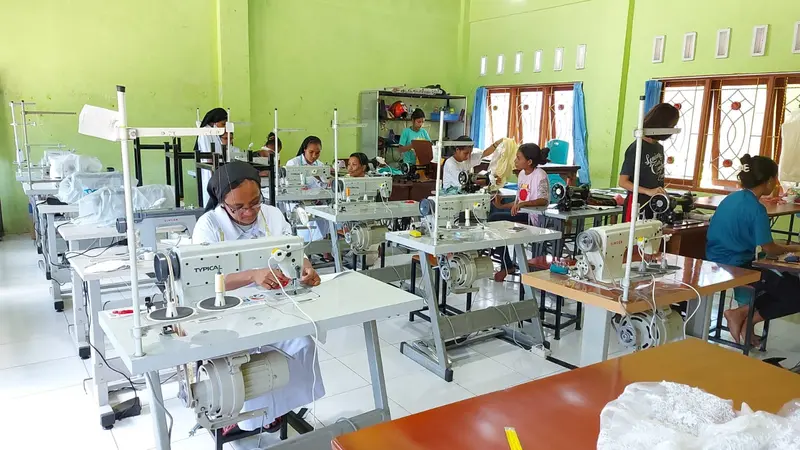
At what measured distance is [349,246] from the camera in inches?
177

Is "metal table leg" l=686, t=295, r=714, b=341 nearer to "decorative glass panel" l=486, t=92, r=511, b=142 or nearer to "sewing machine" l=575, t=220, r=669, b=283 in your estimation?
"sewing machine" l=575, t=220, r=669, b=283

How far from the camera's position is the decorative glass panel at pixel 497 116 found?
8.58 meters

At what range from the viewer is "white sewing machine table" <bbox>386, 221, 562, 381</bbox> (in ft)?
10.4

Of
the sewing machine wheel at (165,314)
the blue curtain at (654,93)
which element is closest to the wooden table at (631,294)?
the sewing machine wheel at (165,314)

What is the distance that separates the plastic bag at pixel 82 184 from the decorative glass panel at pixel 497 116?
19.5 ft

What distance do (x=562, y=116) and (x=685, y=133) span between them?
166 centimetres

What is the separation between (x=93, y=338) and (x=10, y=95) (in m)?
4.89

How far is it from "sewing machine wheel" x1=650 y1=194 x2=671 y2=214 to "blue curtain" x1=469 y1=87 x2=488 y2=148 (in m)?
5.87

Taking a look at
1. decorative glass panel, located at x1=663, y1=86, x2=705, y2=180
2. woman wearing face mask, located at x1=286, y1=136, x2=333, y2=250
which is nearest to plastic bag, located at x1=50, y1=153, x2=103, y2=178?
woman wearing face mask, located at x1=286, y1=136, x2=333, y2=250

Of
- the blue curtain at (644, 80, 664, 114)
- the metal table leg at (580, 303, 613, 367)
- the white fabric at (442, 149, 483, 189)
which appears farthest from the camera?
the blue curtain at (644, 80, 664, 114)

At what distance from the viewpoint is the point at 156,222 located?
9.47 ft

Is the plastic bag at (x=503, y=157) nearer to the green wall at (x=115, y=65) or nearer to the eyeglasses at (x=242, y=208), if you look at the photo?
the green wall at (x=115, y=65)

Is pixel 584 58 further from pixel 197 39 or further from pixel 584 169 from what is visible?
pixel 197 39

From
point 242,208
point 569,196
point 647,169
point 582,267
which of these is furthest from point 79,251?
point 569,196
